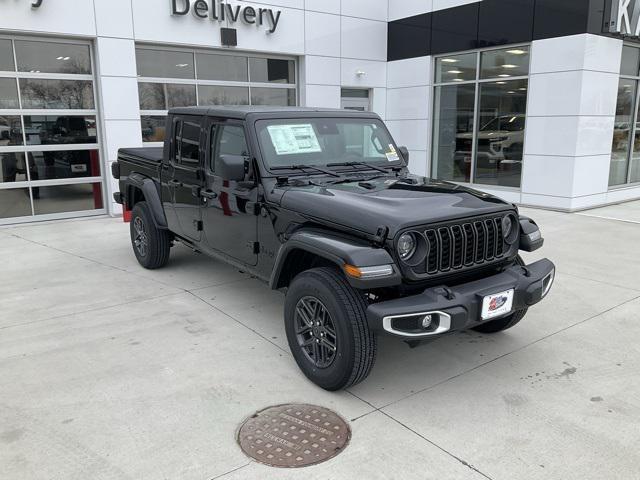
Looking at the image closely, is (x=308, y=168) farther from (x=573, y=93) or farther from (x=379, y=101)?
(x=379, y=101)

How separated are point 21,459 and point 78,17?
8.65 m

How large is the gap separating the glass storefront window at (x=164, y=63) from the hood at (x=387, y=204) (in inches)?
302

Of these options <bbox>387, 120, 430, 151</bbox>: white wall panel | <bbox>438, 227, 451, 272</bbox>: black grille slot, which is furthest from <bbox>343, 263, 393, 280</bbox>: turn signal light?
<bbox>387, 120, 430, 151</bbox>: white wall panel

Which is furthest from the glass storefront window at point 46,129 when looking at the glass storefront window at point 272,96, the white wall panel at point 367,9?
the white wall panel at point 367,9

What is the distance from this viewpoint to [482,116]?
1191 centimetres

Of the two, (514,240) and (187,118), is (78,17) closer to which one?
(187,118)

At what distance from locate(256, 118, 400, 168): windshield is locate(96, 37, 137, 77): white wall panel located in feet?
21.8

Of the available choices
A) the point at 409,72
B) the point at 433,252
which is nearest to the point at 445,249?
the point at 433,252

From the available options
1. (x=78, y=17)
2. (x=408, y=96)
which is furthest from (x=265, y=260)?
(x=408, y=96)

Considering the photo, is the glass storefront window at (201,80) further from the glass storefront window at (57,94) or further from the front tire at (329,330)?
the front tire at (329,330)

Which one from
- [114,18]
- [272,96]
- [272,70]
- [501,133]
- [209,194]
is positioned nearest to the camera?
[209,194]

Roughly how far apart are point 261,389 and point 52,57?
848cm

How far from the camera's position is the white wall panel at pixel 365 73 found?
1307 centimetres

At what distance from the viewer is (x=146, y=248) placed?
253 inches
